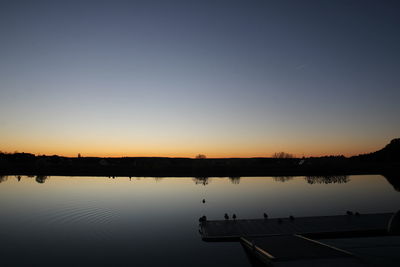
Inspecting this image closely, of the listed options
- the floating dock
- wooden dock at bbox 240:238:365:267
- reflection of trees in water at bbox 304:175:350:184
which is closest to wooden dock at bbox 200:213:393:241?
the floating dock

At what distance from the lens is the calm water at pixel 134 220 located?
20828 mm

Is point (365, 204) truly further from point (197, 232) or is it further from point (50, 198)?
point (50, 198)

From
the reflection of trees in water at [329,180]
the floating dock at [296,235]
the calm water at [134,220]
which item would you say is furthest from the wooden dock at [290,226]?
the reflection of trees in water at [329,180]

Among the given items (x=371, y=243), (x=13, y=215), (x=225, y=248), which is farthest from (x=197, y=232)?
(x=13, y=215)

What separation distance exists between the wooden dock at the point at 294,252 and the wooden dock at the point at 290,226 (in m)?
2.30

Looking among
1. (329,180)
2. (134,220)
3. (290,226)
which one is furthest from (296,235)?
(329,180)

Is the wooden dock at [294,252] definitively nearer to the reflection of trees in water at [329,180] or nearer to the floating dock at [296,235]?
the floating dock at [296,235]

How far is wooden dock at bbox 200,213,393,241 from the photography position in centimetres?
2459

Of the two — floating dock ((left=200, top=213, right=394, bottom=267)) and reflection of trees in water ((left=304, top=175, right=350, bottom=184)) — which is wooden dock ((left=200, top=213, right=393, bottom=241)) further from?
reflection of trees in water ((left=304, top=175, right=350, bottom=184))

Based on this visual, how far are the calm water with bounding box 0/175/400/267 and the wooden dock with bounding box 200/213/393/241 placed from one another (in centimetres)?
133

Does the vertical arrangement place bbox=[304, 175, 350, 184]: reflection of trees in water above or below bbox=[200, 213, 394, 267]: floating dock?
above

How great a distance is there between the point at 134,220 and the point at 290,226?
16.0 metres

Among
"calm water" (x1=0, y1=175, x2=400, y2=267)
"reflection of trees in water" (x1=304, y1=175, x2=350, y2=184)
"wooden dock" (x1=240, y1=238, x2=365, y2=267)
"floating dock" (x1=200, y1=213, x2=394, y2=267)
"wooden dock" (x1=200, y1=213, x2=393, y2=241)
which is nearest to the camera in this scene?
"wooden dock" (x1=240, y1=238, x2=365, y2=267)

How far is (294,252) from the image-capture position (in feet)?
61.0
